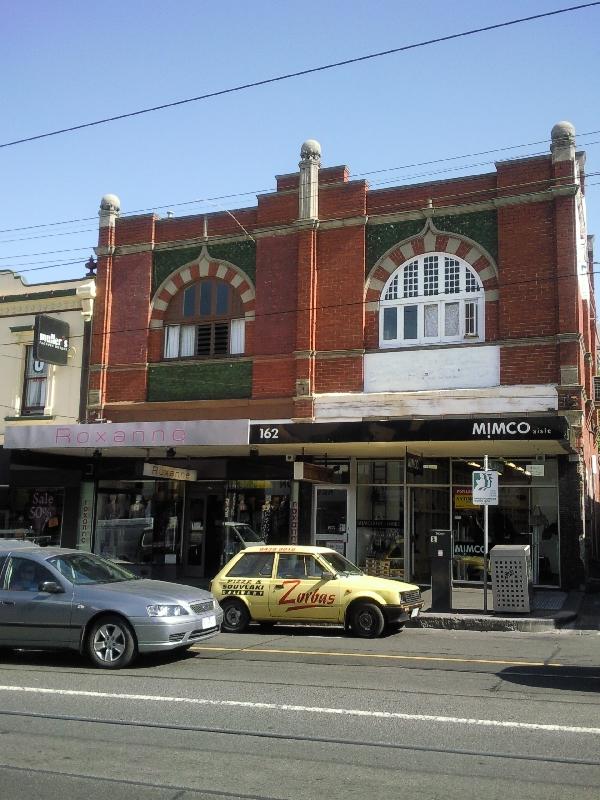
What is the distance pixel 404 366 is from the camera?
19.7 m

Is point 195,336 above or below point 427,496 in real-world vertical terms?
above

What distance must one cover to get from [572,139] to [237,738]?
1646 centimetres

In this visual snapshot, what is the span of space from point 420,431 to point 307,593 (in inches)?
197

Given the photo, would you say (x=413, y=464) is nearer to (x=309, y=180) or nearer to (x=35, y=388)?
(x=309, y=180)

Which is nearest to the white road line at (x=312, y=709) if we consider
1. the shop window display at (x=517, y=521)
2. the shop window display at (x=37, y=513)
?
the shop window display at (x=517, y=521)

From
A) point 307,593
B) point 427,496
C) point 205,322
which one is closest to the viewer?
point 307,593

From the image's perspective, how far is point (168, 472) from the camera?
19812mm

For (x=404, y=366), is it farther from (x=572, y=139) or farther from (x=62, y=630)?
(x=62, y=630)

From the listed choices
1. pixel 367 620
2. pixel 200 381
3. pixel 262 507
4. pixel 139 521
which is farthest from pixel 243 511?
pixel 367 620

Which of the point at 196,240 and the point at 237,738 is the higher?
the point at 196,240

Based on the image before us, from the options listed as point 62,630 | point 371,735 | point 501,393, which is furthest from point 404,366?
point 371,735

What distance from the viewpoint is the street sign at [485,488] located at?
15078mm

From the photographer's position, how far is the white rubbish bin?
14.7m

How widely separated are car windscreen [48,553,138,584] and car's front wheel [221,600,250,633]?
109 inches
